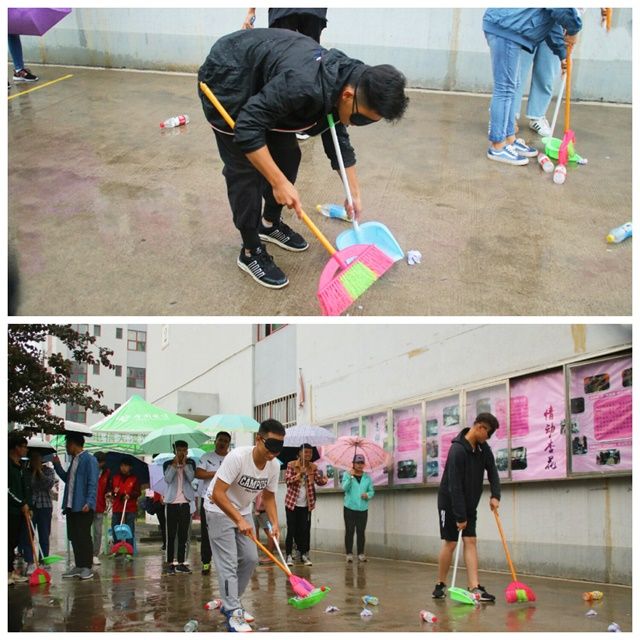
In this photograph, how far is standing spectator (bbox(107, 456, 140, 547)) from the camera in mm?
9961

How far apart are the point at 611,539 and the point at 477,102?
261 inches

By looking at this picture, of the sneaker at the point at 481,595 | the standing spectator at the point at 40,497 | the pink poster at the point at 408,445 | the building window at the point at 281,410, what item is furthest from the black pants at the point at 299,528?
the building window at the point at 281,410

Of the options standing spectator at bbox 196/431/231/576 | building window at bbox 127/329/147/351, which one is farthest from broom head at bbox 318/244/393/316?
building window at bbox 127/329/147/351

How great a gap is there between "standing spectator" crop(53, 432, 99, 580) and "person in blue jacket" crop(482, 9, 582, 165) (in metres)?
4.99

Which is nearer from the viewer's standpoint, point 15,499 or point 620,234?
point 620,234

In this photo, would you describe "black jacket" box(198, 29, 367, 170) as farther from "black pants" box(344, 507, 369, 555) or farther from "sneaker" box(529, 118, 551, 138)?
"black pants" box(344, 507, 369, 555)

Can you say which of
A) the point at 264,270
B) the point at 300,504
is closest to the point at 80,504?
the point at 300,504

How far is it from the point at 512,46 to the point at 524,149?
1.08 meters

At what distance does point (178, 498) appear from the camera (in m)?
7.58

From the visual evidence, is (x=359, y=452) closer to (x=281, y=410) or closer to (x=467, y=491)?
(x=467, y=491)

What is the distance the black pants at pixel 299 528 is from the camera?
312 inches

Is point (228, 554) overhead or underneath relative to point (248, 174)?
Result: underneath

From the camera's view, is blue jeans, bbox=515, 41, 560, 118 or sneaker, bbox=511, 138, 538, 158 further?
blue jeans, bbox=515, 41, 560, 118

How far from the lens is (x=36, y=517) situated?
8.09 m
